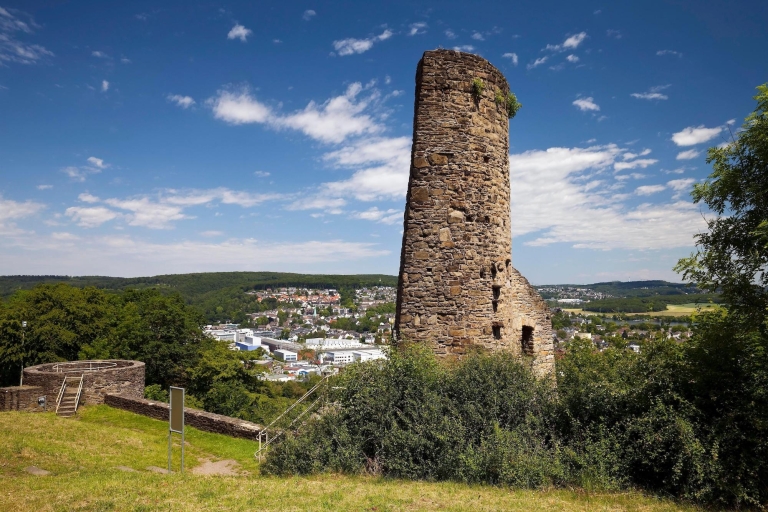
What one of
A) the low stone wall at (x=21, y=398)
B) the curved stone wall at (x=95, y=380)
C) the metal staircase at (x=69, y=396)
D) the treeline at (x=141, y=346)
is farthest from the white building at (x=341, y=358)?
the low stone wall at (x=21, y=398)

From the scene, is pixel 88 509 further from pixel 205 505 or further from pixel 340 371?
pixel 340 371

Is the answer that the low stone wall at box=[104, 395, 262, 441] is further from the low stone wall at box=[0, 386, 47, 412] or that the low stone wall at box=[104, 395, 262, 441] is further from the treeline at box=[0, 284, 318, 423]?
the treeline at box=[0, 284, 318, 423]

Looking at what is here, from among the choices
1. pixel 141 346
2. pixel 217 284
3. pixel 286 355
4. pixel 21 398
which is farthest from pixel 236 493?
pixel 217 284

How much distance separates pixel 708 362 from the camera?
745 cm

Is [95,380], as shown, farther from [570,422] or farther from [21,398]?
[570,422]

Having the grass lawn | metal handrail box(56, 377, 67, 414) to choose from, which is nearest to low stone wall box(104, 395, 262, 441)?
metal handrail box(56, 377, 67, 414)

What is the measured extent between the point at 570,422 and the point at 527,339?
4.22 m

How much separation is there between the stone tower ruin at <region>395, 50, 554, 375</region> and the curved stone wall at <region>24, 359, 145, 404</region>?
15.1 metres

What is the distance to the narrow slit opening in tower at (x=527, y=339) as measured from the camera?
476 inches

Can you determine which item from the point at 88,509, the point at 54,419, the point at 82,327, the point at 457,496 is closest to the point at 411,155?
the point at 457,496

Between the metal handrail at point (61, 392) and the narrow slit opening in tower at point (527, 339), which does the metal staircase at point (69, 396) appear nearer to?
the metal handrail at point (61, 392)

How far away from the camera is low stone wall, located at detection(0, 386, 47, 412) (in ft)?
56.8

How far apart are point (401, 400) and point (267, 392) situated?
26786 mm

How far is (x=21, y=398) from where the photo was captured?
17.5 m
